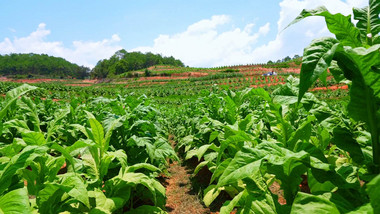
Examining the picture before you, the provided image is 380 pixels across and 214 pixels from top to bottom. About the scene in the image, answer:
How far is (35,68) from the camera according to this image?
110 meters

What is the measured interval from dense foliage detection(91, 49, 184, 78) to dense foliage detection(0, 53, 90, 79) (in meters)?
16.3

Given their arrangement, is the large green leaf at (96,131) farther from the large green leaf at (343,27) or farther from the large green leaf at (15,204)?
the large green leaf at (343,27)

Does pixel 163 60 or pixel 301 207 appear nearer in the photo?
pixel 301 207

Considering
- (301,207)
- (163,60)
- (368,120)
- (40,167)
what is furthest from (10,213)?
(163,60)

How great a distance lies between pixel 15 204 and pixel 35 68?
5428 inches

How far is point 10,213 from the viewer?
103 cm

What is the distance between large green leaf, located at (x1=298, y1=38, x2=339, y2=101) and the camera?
808 mm

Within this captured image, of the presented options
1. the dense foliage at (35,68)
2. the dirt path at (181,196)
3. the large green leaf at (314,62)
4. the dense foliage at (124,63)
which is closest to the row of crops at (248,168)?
the large green leaf at (314,62)

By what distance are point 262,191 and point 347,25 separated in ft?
4.38

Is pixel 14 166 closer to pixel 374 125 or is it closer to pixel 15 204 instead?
pixel 15 204

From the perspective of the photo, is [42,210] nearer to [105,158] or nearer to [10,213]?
[105,158]

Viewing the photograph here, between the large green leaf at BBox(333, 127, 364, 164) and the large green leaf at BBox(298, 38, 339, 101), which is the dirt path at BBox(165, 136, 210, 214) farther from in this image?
the large green leaf at BBox(298, 38, 339, 101)

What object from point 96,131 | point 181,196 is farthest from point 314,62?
point 181,196

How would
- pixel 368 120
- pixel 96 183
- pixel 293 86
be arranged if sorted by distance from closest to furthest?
pixel 368 120
pixel 293 86
pixel 96 183
